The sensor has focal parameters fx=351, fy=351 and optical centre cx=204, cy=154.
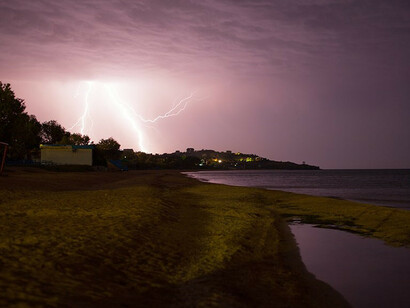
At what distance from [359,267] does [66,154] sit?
2672 inches

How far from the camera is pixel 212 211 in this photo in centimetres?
1764

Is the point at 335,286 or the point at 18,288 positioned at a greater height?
the point at 18,288

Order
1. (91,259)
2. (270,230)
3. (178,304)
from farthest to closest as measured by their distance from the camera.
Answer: (270,230) → (91,259) → (178,304)

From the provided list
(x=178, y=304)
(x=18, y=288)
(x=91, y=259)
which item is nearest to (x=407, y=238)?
(x=178, y=304)

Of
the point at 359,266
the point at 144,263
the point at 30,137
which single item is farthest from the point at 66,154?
the point at 359,266

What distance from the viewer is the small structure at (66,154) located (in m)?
68.3

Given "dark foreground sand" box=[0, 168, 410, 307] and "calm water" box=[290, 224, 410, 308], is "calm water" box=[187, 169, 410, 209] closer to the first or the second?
"calm water" box=[290, 224, 410, 308]

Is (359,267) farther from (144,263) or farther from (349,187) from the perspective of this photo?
(349,187)

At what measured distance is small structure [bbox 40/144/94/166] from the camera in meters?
68.3

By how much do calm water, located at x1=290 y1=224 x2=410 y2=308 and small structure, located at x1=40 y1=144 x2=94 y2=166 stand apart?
6347cm

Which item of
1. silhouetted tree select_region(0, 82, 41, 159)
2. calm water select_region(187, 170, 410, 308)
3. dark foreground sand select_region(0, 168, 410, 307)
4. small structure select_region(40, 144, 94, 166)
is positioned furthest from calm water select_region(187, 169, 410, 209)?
silhouetted tree select_region(0, 82, 41, 159)

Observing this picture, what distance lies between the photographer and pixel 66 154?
69.2 m

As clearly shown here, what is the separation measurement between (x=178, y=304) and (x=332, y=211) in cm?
1588

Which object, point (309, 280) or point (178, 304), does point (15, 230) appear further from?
point (309, 280)
